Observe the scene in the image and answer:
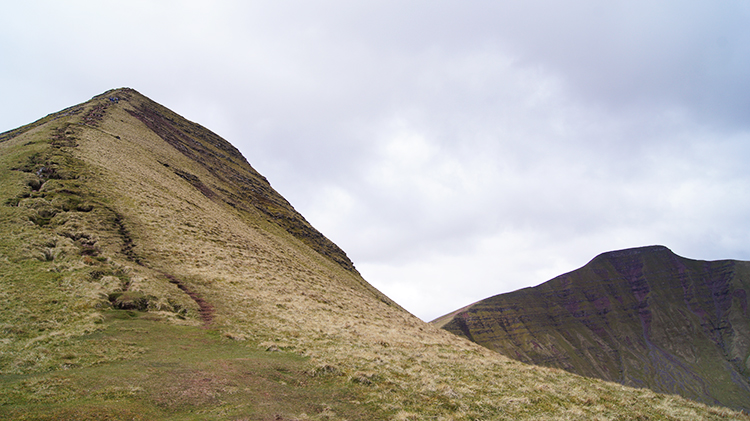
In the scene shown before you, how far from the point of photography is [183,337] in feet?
61.3

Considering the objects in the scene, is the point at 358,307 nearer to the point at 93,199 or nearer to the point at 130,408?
the point at 93,199

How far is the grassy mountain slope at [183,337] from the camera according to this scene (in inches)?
497

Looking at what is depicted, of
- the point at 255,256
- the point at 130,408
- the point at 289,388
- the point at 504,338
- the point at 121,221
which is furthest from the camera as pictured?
the point at 504,338

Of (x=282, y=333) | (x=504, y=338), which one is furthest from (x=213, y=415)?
(x=504, y=338)

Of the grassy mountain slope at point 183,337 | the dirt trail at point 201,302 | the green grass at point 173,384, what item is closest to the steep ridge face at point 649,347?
the grassy mountain slope at point 183,337

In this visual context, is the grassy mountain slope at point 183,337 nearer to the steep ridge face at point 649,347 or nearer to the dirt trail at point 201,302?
the dirt trail at point 201,302

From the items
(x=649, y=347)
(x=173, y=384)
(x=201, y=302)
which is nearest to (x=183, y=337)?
(x=173, y=384)

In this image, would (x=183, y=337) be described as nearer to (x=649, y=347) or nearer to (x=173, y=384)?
(x=173, y=384)

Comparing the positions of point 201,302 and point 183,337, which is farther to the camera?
point 201,302

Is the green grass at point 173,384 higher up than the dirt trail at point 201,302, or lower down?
lower down

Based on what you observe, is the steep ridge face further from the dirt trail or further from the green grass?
the green grass

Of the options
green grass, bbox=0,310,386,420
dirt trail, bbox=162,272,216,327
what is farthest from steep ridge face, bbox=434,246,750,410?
green grass, bbox=0,310,386,420

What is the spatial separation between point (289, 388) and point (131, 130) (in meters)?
71.9

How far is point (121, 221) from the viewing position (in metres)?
31.1
